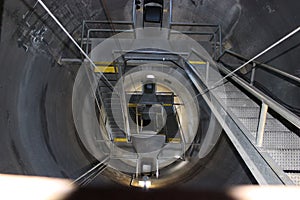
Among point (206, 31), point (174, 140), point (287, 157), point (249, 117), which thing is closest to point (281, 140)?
point (287, 157)

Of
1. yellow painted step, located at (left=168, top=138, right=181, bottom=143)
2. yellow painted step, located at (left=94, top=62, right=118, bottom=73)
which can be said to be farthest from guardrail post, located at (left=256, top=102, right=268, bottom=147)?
yellow painted step, located at (left=168, top=138, right=181, bottom=143)

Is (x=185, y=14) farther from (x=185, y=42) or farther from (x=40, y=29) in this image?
(x=40, y=29)

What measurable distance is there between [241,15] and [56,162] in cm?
346

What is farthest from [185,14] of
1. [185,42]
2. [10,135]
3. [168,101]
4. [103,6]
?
[168,101]

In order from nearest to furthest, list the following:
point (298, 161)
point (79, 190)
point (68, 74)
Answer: point (79, 190) < point (298, 161) < point (68, 74)

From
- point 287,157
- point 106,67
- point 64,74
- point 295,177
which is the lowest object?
point 295,177

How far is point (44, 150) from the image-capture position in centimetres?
294

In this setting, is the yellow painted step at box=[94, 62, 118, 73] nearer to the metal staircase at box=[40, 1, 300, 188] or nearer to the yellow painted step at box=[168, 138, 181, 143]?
the metal staircase at box=[40, 1, 300, 188]

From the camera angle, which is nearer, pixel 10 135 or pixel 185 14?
pixel 10 135

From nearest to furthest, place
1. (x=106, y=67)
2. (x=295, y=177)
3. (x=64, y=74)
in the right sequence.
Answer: (x=295, y=177), (x=64, y=74), (x=106, y=67)

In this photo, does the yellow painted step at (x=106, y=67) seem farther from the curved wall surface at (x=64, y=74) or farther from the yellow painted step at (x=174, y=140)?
the yellow painted step at (x=174, y=140)

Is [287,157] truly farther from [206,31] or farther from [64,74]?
[206,31]

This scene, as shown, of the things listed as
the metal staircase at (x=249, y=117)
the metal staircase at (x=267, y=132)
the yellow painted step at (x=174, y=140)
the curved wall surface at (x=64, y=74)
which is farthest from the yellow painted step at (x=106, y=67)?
the yellow painted step at (x=174, y=140)

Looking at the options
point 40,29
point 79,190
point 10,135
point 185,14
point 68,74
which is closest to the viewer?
point 79,190
